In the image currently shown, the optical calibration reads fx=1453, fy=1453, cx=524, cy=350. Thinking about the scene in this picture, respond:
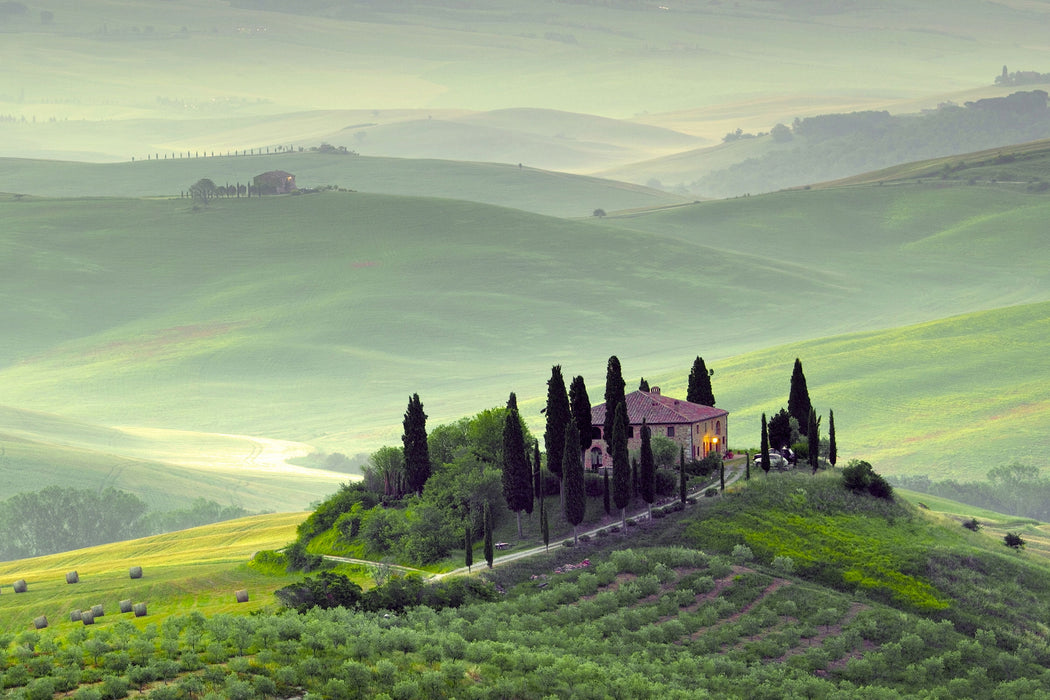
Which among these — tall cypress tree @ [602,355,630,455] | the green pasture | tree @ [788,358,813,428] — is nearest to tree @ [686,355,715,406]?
tree @ [788,358,813,428]

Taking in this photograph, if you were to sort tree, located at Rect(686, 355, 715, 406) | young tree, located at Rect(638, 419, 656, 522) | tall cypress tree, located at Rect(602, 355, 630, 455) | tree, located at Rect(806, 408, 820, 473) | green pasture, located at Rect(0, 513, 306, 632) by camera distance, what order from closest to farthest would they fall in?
1. green pasture, located at Rect(0, 513, 306, 632)
2. young tree, located at Rect(638, 419, 656, 522)
3. tall cypress tree, located at Rect(602, 355, 630, 455)
4. tree, located at Rect(806, 408, 820, 473)
5. tree, located at Rect(686, 355, 715, 406)

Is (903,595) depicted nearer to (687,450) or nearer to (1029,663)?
(1029,663)

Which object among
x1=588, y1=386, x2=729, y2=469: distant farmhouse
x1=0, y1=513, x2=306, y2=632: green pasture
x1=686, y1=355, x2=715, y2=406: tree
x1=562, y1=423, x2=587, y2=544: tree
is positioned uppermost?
x1=686, y1=355, x2=715, y2=406: tree

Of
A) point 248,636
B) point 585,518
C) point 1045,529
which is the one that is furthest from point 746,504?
point 1045,529

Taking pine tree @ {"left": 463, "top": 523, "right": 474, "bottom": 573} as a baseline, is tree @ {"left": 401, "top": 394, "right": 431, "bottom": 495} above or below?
above

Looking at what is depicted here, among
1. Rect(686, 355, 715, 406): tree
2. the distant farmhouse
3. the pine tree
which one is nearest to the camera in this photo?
the pine tree

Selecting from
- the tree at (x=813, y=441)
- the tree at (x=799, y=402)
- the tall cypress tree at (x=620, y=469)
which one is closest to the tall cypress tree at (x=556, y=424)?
the tall cypress tree at (x=620, y=469)

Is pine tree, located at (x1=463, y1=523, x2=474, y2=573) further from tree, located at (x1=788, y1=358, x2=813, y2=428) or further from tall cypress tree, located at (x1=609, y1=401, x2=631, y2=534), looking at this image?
tree, located at (x1=788, y1=358, x2=813, y2=428)
